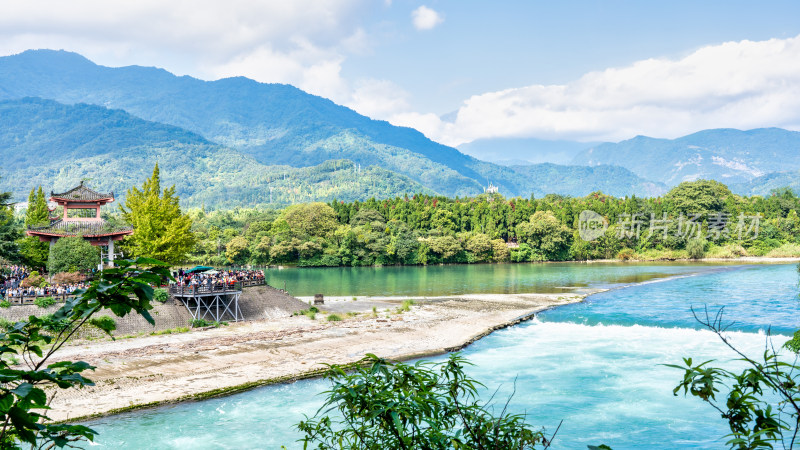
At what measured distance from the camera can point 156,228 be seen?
2975 centimetres

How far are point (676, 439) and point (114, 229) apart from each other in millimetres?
26961

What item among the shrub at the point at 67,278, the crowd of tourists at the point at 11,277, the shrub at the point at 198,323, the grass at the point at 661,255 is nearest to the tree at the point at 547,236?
the grass at the point at 661,255

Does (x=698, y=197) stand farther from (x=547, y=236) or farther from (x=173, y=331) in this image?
(x=173, y=331)

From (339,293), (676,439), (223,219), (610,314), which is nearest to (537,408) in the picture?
(676,439)

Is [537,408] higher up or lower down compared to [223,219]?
lower down

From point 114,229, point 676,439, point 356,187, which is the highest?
point 356,187

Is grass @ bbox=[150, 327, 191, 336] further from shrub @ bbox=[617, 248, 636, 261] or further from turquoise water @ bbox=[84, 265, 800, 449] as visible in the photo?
shrub @ bbox=[617, 248, 636, 261]

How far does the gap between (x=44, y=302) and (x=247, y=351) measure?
27.9 feet

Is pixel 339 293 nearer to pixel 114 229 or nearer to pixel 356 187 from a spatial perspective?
pixel 114 229

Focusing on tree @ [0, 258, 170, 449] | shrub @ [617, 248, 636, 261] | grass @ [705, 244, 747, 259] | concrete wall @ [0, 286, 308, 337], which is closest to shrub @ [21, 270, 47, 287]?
concrete wall @ [0, 286, 308, 337]

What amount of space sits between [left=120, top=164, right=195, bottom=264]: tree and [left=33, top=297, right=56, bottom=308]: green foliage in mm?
7179

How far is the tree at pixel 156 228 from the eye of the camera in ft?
95.1

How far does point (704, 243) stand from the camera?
6744 centimetres

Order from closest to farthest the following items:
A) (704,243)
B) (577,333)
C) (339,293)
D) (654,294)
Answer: (577,333), (654,294), (339,293), (704,243)
